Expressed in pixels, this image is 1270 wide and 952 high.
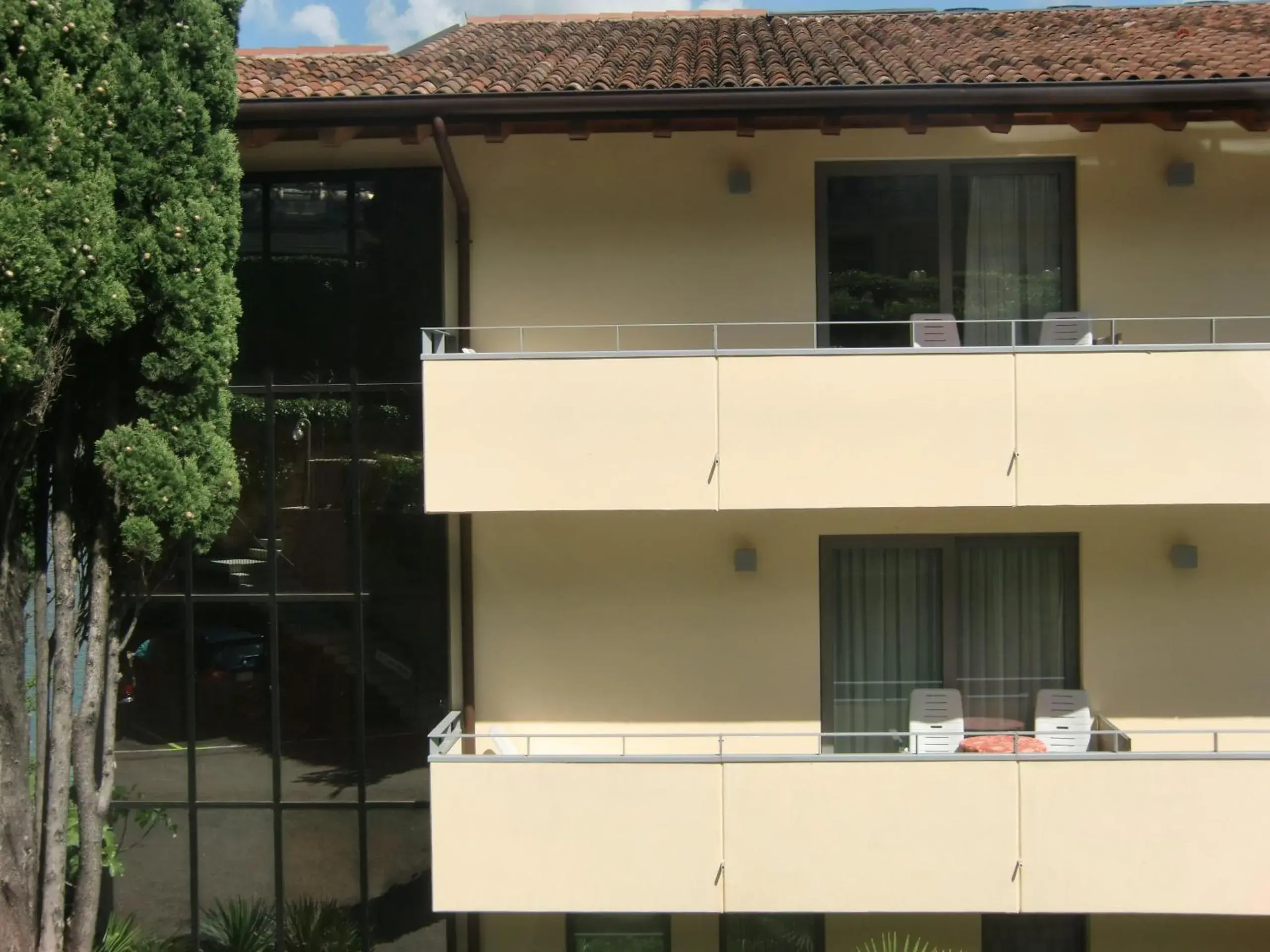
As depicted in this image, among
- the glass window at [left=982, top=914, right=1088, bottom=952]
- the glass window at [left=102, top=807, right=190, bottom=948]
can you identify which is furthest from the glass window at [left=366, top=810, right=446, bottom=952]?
the glass window at [left=982, top=914, right=1088, bottom=952]

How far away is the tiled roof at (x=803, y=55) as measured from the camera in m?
8.20

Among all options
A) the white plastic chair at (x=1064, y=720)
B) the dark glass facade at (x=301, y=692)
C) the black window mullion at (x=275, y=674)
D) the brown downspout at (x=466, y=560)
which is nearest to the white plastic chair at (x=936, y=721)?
the white plastic chair at (x=1064, y=720)

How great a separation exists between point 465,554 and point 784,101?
4012 mm

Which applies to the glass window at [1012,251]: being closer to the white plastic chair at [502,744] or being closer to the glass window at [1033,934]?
the glass window at [1033,934]

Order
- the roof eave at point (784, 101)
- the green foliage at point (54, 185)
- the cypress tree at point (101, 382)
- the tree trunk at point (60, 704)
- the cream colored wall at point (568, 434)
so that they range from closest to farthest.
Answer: the green foliage at point (54, 185)
the cypress tree at point (101, 382)
the tree trunk at point (60, 704)
the cream colored wall at point (568, 434)
the roof eave at point (784, 101)

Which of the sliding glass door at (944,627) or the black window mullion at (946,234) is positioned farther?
the black window mullion at (946,234)

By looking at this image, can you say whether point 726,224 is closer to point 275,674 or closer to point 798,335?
point 798,335

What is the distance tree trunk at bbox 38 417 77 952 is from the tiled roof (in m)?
3.04

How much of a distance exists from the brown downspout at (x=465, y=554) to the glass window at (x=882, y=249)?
9.08ft

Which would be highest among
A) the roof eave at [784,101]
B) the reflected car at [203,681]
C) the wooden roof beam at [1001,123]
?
the roof eave at [784,101]

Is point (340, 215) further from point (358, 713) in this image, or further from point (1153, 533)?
point (1153, 533)

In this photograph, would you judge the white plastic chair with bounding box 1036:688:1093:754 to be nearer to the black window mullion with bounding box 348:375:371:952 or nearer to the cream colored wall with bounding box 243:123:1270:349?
the cream colored wall with bounding box 243:123:1270:349

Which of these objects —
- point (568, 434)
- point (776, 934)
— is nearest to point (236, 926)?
point (776, 934)

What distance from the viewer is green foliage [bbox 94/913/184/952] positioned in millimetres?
8367
